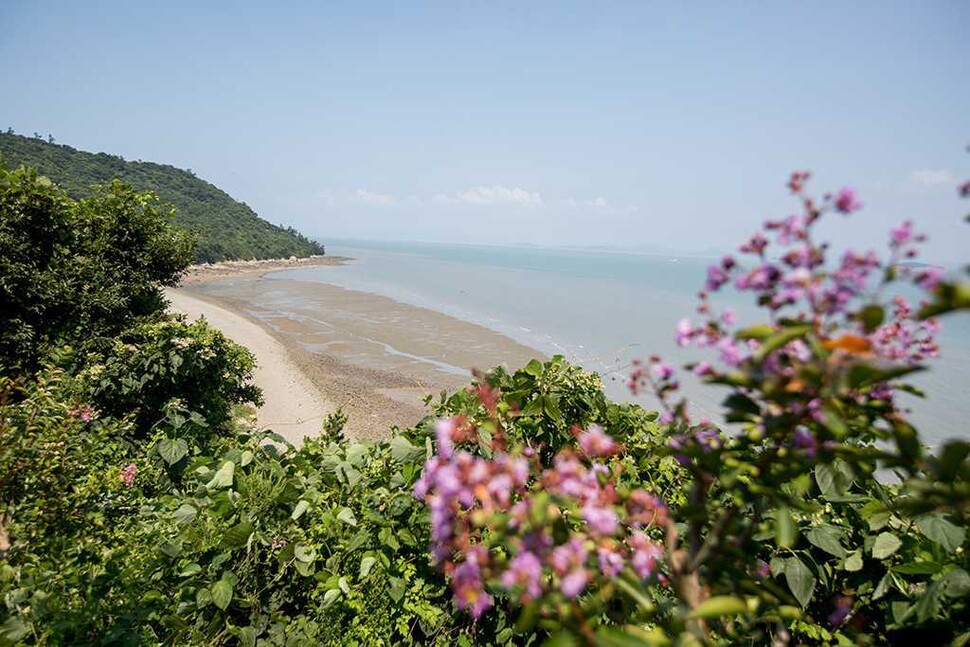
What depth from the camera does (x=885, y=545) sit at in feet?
7.47

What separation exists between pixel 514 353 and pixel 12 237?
27.4 metres

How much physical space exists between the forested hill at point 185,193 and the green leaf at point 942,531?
87.1 metres

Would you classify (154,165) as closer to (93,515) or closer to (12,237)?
(12,237)

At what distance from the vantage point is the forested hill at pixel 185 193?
84.2 m

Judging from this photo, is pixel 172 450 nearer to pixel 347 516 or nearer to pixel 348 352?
pixel 347 516

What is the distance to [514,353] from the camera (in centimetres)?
3372

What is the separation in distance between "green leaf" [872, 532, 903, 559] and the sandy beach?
11.7 m

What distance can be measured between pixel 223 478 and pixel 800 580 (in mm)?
3268

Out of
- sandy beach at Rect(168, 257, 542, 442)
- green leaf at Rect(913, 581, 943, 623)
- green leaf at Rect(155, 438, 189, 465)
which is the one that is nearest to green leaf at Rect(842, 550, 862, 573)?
green leaf at Rect(913, 581, 943, 623)

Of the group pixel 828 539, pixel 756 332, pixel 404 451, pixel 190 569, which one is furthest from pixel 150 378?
pixel 828 539

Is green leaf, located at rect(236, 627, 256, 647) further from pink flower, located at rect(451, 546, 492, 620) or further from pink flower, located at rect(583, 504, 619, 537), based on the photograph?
pink flower, located at rect(583, 504, 619, 537)

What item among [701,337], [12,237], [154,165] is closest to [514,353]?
[12,237]

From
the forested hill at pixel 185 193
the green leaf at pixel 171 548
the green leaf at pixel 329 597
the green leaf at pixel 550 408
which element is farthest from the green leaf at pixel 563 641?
the forested hill at pixel 185 193

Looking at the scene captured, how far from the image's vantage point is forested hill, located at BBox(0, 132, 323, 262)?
276ft
